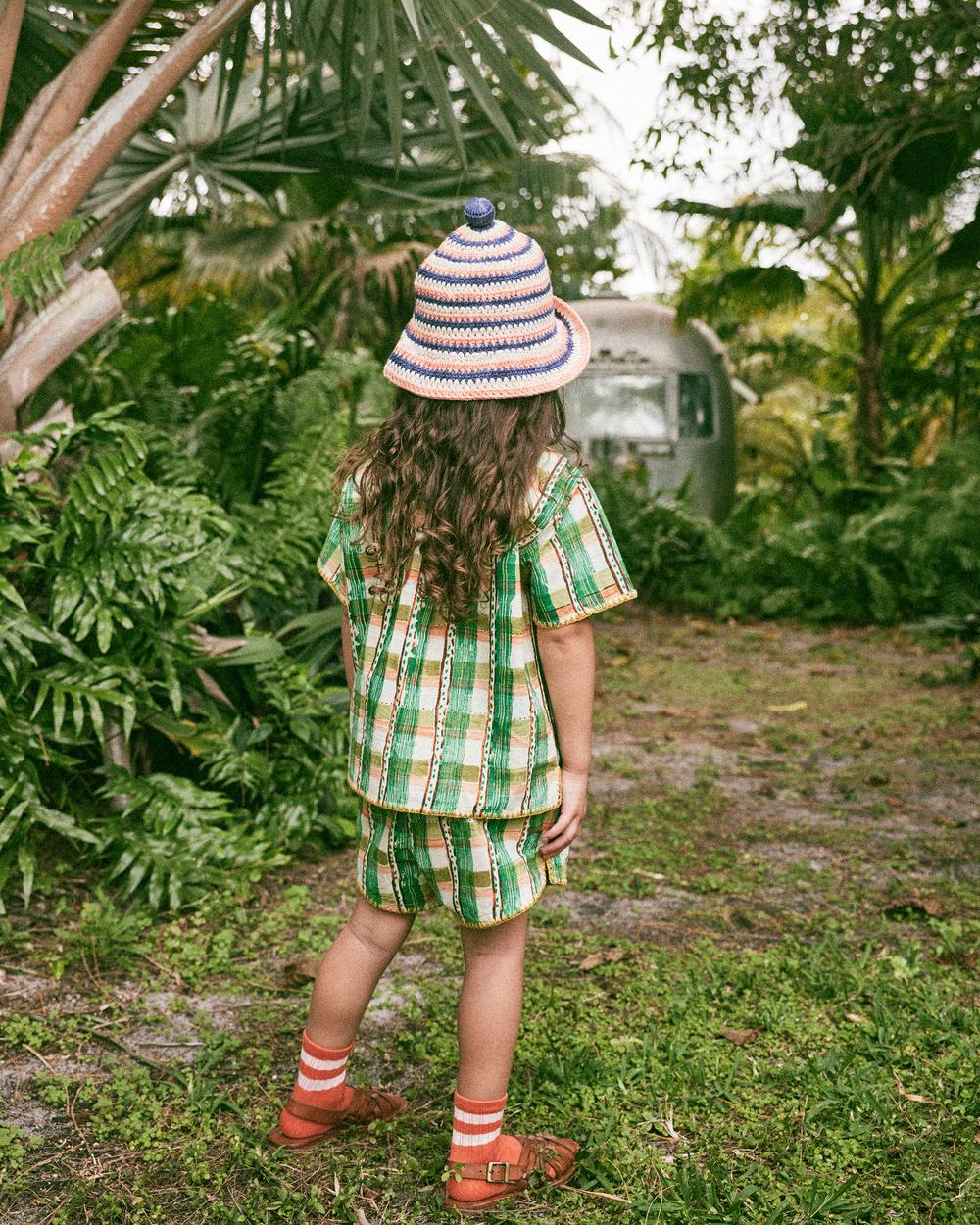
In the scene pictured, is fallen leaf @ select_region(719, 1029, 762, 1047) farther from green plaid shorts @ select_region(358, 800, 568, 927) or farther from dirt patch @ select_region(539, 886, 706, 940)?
green plaid shorts @ select_region(358, 800, 568, 927)

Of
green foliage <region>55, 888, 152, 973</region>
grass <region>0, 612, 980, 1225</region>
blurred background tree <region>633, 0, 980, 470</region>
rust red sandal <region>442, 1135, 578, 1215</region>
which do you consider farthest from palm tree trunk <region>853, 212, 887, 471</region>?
rust red sandal <region>442, 1135, 578, 1215</region>

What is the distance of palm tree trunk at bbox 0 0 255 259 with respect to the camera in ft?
10.5

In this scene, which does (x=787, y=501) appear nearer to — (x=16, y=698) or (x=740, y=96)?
(x=740, y=96)

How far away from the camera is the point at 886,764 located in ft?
16.1

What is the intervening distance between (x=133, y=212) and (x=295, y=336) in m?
1.08

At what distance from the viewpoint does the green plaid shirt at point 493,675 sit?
1.98 metres

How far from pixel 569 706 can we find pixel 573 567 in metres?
0.25

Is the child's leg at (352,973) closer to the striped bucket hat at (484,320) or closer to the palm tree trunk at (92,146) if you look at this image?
the striped bucket hat at (484,320)

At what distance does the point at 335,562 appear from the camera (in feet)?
7.15

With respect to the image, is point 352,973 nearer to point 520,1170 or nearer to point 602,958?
point 520,1170

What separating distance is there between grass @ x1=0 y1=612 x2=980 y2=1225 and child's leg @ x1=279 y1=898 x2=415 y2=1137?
Result: 12cm

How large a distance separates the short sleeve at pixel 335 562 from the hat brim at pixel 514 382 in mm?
300

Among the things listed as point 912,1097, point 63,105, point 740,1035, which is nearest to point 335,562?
point 740,1035

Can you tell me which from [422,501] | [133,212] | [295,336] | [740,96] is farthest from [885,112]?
[422,501]
